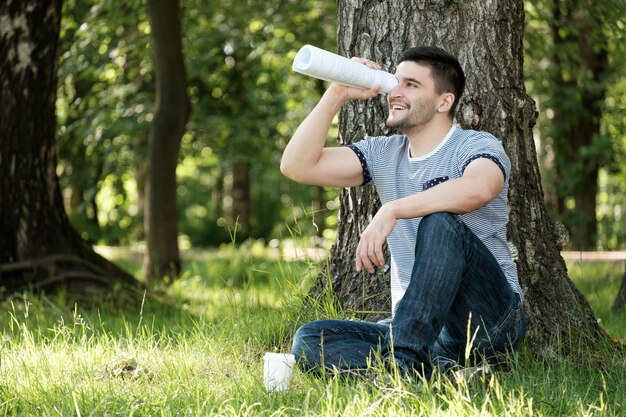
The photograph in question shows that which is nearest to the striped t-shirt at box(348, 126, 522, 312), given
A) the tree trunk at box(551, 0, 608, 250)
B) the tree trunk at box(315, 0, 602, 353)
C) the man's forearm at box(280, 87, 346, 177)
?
the man's forearm at box(280, 87, 346, 177)

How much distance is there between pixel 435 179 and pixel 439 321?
0.66 m

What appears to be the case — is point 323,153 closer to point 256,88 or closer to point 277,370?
point 277,370

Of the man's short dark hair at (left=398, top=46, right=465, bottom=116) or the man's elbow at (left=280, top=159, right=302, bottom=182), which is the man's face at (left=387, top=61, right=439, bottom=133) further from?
the man's elbow at (left=280, top=159, right=302, bottom=182)

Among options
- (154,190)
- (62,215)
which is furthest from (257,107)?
(62,215)

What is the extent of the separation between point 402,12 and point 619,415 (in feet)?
7.21

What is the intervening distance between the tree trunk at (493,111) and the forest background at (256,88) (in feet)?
11.4

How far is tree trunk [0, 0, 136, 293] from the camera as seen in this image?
669 centimetres

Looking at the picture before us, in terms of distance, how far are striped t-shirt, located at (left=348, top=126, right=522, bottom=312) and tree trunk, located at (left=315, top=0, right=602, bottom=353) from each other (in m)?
0.48

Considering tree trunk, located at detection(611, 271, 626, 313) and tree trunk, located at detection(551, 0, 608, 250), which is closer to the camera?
tree trunk, located at detection(611, 271, 626, 313)

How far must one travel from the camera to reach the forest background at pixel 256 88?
391 inches

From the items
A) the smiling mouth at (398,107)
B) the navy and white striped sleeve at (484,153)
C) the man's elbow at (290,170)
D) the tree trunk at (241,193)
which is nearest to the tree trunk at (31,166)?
the man's elbow at (290,170)

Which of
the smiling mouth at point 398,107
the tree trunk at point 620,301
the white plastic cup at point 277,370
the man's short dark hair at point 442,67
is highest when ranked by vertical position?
the man's short dark hair at point 442,67

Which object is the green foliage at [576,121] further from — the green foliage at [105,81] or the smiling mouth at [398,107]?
the smiling mouth at [398,107]

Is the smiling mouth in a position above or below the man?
above
